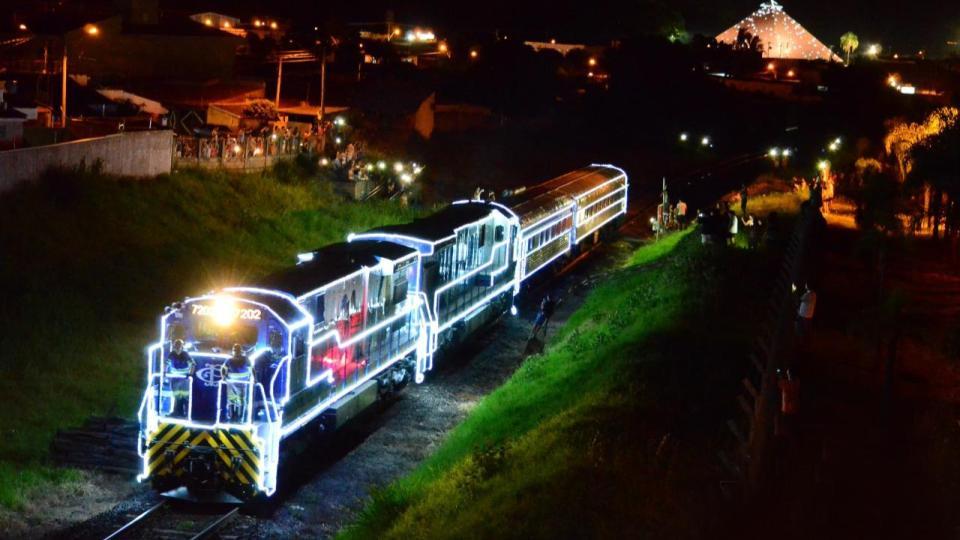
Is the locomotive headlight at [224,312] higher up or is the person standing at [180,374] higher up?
the locomotive headlight at [224,312]

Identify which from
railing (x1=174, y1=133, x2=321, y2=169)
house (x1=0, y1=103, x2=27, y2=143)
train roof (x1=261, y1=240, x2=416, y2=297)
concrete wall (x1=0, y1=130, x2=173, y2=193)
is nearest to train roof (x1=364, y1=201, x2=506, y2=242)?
train roof (x1=261, y1=240, x2=416, y2=297)

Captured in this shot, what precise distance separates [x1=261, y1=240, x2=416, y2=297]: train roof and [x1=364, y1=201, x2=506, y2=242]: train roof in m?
1.34

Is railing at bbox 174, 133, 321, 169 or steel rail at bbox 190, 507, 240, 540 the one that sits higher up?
railing at bbox 174, 133, 321, 169

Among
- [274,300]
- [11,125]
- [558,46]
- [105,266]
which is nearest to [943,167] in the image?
[274,300]

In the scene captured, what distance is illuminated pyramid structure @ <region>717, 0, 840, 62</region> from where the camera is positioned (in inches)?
4665

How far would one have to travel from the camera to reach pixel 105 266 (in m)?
27.1

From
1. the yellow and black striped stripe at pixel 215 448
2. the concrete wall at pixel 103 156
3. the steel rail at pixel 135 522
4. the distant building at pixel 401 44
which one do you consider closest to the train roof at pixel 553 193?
the concrete wall at pixel 103 156

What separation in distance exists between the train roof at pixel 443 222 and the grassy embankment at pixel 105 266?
553cm

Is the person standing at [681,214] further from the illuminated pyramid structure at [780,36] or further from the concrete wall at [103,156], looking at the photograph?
the illuminated pyramid structure at [780,36]

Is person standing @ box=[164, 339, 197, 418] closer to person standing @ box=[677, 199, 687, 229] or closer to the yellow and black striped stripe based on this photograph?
the yellow and black striped stripe

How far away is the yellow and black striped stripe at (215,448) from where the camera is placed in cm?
1633

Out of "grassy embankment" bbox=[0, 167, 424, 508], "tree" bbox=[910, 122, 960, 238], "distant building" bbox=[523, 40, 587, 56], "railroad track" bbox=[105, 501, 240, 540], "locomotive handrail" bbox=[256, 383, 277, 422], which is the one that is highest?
"distant building" bbox=[523, 40, 587, 56]

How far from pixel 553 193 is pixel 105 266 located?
48.2ft

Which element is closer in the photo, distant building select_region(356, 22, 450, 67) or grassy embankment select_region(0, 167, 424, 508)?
grassy embankment select_region(0, 167, 424, 508)
